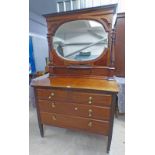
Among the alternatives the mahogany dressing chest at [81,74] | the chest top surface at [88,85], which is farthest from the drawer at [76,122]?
the chest top surface at [88,85]

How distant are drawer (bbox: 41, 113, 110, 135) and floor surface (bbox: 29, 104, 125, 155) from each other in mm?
256

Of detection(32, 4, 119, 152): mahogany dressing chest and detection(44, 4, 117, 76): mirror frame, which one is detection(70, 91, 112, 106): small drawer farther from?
detection(44, 4, 117, 76): mirror frame

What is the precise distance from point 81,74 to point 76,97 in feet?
1.20

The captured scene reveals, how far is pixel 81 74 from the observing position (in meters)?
1.64

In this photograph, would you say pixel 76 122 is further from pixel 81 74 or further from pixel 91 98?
pixel 81 74

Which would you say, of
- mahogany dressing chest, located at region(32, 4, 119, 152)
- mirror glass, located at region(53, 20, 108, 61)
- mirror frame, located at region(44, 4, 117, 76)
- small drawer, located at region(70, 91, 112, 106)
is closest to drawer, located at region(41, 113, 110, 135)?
mahogany dressing chest, located at region(32, 4, 119, 152)

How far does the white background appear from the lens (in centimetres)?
50

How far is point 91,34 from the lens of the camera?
1562 millimetres
